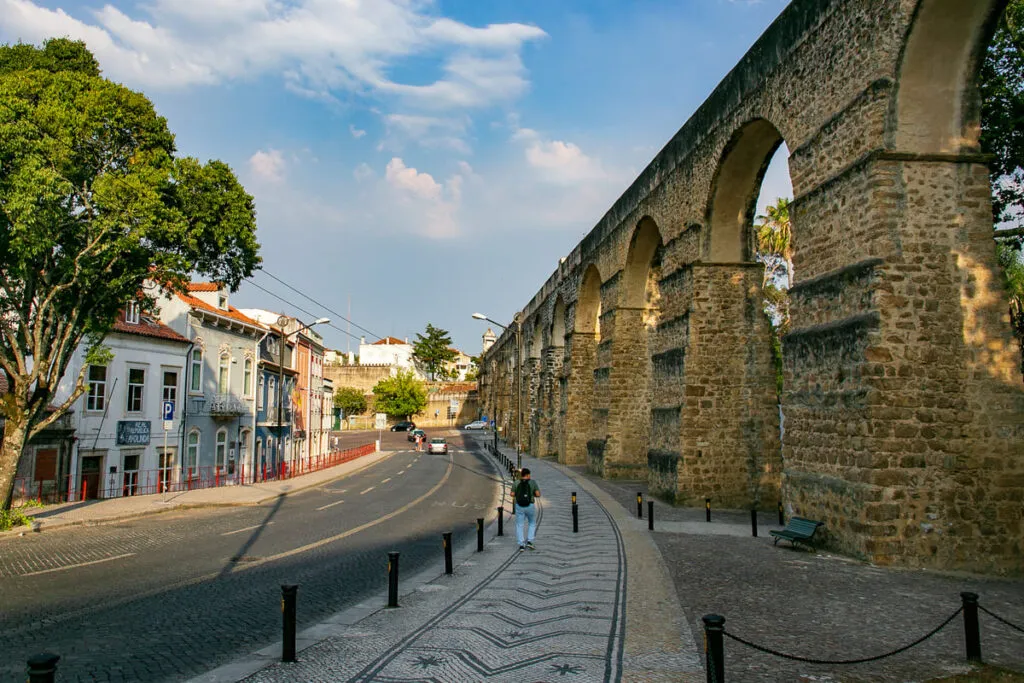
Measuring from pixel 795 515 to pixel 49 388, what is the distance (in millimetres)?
17035

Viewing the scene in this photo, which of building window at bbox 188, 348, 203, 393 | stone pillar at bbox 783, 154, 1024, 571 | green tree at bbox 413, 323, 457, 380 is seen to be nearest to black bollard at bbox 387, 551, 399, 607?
stone pillar at bbox 783, 154, 1024, 571

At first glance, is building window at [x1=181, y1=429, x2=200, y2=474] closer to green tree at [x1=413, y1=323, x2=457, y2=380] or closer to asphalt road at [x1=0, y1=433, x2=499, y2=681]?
asphalt road at [x1=0, y1=433, x2=499, y2=681]

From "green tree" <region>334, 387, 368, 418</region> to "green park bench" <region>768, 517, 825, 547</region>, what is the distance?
80735mm

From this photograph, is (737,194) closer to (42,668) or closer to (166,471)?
(42,668)

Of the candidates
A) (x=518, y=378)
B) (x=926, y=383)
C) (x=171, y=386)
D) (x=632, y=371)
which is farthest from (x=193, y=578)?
(x=518, y=378)

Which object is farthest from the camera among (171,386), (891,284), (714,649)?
(171,386)

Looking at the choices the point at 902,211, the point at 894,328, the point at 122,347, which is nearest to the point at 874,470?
the point at 894,328

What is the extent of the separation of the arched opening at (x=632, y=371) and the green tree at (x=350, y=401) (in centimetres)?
6760

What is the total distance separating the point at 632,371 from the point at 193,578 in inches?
727

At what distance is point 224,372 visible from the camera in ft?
94.9

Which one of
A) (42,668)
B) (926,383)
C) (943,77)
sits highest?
(943,77)

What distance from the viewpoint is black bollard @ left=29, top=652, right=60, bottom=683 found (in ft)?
12.0

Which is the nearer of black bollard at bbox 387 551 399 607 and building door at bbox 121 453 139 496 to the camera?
black bollard at bbox 387 551 399 607

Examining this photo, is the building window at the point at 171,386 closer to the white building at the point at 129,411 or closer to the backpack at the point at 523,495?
the white building at the point at 129,411
